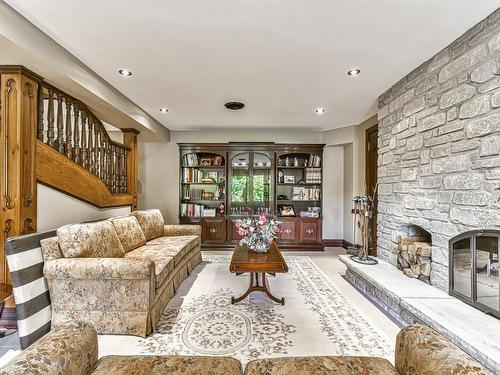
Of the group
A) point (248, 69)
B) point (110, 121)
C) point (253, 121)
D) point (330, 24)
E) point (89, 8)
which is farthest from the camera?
point (253, 121)

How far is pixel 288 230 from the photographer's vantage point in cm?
546

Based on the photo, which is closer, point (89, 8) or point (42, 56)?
point (89, 8)

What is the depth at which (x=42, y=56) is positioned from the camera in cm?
219

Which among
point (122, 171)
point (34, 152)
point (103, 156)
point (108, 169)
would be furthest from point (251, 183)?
point (34, 152)

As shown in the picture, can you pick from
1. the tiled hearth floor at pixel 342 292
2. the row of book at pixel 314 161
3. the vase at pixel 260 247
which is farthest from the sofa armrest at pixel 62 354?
the row of book at pixel 314 161

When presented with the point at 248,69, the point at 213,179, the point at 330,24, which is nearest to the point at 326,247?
the point at 213,179

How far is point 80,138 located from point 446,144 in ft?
13.3

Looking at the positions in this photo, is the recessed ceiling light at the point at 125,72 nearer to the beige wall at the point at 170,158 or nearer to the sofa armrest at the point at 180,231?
the sofa armrest at the point at 180,231

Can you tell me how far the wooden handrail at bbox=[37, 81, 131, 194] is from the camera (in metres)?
2.75

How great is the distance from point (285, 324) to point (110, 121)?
378 centimetres

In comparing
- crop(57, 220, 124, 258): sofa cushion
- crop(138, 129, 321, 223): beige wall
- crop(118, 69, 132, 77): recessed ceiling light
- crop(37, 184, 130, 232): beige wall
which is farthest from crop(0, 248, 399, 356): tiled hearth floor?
crop(118, 69, 132, 77): recessed ceiling light

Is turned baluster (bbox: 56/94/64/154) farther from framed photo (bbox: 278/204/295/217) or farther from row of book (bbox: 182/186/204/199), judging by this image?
framed photo (bbox: 278/204/295/217)

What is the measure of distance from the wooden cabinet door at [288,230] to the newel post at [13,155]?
4.12m

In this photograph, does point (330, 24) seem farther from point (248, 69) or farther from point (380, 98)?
point (380, 98)
